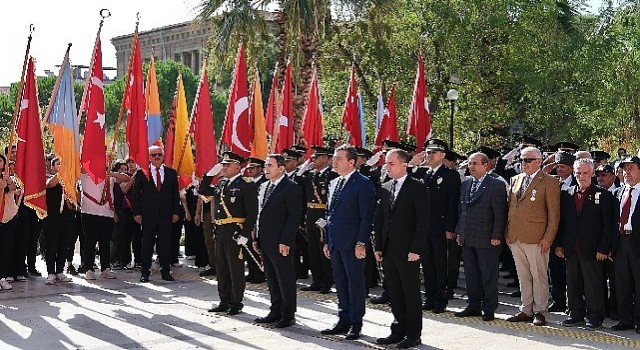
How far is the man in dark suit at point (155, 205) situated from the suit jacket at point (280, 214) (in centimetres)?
407

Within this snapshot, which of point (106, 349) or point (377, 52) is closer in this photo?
point (106, 349)

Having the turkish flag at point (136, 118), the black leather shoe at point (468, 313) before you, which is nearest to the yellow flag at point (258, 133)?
the turkish flag at point (136, 118)

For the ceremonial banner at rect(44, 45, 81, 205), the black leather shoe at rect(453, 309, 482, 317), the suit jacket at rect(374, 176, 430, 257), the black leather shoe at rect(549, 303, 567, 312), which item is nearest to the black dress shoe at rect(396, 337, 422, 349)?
the suit jacket at rect(374, 176, 430, 257)

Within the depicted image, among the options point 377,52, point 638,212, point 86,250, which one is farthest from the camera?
point 377,52

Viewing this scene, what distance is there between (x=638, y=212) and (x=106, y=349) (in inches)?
A: 220

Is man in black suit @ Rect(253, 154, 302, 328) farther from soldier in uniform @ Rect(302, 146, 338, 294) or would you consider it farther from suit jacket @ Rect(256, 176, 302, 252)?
soldier in uniform @ Rect(302, 146, 338, 294)

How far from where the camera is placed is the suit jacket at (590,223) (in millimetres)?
9969

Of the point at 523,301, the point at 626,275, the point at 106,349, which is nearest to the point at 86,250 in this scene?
the point at 106,349

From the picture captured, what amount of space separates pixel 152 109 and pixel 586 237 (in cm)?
803

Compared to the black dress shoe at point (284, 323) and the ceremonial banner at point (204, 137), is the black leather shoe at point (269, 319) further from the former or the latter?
the ceremonial banner at point (204, 137)

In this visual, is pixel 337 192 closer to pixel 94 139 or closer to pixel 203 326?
pixel 203 326

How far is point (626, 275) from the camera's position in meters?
9.93

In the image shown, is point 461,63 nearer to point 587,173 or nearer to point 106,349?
point 587,173

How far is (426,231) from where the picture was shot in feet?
29.6
